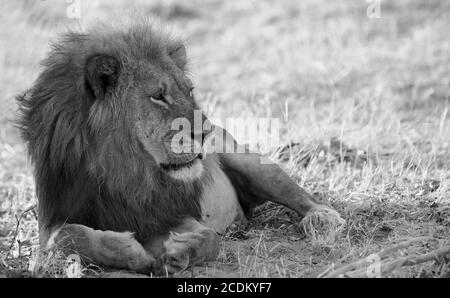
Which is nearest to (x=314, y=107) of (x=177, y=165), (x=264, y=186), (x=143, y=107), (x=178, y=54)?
(x=264, y=186)

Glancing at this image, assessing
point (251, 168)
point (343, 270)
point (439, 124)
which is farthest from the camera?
point (439, 124)

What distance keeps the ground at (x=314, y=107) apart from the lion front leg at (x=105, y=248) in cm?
9

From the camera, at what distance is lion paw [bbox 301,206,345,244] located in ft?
16.0

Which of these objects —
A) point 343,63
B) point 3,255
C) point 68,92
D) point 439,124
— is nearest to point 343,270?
point 68,92

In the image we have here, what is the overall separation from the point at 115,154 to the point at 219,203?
3.39 feet

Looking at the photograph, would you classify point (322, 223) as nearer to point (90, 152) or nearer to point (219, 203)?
point (219, 203)

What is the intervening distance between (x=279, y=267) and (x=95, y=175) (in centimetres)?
107

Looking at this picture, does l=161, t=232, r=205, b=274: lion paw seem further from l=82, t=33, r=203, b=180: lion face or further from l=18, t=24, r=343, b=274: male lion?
l=82, t=33, r=203, b=180: lion face

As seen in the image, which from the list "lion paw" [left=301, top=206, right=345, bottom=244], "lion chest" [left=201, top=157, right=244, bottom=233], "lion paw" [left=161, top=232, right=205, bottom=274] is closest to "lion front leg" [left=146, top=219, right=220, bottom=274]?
"lion paw" [left=161, top=232, right=205, bottom=274]

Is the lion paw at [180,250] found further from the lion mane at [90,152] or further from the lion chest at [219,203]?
the lion chest at [219,203]

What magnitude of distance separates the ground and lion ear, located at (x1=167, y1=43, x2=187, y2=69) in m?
0.22

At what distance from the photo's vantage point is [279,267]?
438 centimetres
